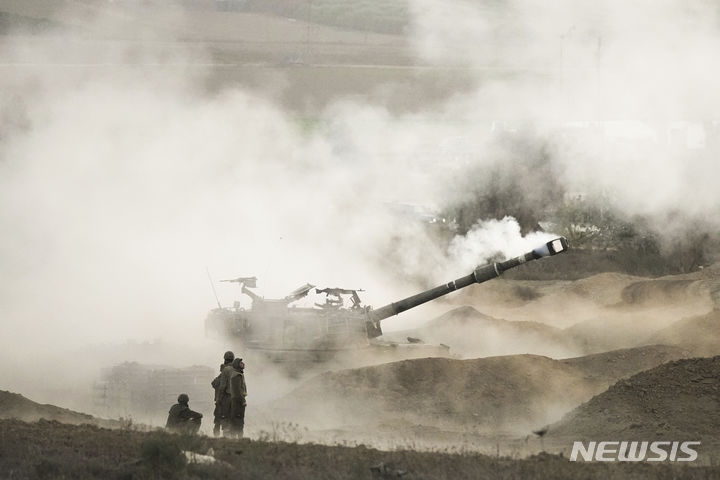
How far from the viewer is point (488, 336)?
33812mm

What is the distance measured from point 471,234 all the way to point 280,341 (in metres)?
18.1

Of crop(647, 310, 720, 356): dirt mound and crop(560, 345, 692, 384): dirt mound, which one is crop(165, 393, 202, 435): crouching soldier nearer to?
crop(560, 345, 692, 384): dirt mound

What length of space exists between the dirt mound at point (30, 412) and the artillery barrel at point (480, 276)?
8.97 meters

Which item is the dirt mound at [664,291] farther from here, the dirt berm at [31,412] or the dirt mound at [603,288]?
the dirt berm at [31,412]

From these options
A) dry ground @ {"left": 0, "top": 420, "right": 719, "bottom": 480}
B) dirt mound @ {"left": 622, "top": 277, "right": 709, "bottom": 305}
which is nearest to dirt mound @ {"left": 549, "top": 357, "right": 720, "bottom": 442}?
dry ground @ {"left": 0, "top": 420, "right": 719, "bottom": 480}

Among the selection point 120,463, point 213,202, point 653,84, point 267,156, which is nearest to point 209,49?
point 267,156

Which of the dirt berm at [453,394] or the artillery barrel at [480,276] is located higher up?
the artillery barrel at [480,276]

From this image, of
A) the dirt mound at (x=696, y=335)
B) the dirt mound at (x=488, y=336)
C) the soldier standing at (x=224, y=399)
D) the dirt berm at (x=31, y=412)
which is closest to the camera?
the soldier standing at (x=224, y=399)

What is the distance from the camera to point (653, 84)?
1914 inches

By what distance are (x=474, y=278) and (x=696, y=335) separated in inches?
213

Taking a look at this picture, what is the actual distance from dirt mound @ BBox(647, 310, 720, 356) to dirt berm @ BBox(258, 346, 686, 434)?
5.15 feet

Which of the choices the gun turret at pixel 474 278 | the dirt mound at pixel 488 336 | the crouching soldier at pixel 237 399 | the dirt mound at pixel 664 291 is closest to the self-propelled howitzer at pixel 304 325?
the gun turret at pixel 474 278

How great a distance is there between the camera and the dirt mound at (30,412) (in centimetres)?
1980

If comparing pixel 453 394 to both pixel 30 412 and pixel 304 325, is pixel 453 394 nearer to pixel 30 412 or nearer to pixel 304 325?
pixel 304 325
